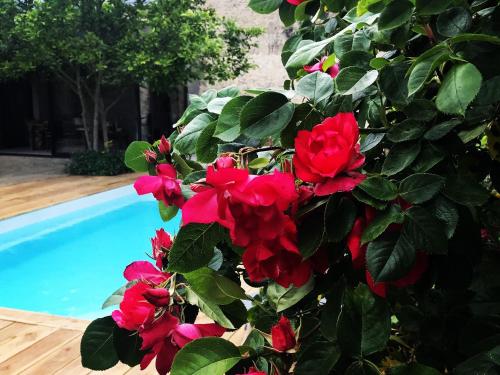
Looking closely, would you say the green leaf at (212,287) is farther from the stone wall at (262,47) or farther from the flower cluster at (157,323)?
the stone wall at (262,47)

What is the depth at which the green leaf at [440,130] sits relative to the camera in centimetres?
46

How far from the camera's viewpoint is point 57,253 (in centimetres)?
538

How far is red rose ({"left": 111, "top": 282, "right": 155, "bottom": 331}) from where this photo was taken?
500mm

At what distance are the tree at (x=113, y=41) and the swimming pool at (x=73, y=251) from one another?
258cm

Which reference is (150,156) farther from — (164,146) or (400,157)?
(400,157)

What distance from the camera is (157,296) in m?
0.50

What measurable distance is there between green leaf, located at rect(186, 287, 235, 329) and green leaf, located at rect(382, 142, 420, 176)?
0.22 meters

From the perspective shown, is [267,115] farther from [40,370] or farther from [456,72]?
[40,370]

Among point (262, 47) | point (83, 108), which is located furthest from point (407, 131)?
point (262, 47)

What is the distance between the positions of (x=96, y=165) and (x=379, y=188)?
8.85 meters

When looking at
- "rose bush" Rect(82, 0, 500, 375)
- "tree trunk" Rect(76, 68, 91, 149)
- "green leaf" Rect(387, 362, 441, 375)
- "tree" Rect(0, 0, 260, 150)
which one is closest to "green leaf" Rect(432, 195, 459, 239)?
"rose bush" Rect(82, 0, 500, 375)

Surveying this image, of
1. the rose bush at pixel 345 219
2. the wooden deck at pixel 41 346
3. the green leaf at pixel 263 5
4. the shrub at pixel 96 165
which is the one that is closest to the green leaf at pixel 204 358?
the rose bush at pixel 345 219

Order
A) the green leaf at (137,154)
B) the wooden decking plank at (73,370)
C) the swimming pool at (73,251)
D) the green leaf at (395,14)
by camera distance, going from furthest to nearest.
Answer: the swimming pool at (73,251) → the wooden decking plank at (73,370) → the green leaf at (137,154) → the green leaf at (395,14)

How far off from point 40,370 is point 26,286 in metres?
2.74
